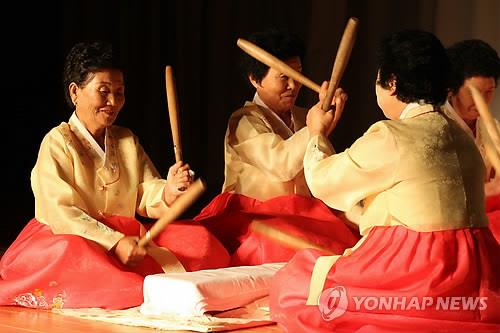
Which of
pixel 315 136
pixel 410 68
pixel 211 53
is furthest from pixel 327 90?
pixel 211 53

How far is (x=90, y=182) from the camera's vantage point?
359cm

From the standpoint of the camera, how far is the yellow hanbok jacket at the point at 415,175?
106 inches

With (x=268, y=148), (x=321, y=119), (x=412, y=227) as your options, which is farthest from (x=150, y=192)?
(x=412, y=227)

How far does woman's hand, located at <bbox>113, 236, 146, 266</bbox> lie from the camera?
342 centimetres

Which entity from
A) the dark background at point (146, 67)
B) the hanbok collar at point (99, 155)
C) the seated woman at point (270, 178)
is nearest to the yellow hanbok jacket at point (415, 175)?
the seated woman at point (270, 178)

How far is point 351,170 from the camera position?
2764 millimetres

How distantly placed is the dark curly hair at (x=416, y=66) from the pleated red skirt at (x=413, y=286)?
0.35 meters

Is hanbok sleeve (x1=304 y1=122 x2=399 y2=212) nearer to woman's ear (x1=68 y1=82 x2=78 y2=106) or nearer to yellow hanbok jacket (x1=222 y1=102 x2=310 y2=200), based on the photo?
yellow hanbok jacket (x1=222 y1=102 x2=310 y2=200)

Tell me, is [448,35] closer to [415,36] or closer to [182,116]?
[182,116]

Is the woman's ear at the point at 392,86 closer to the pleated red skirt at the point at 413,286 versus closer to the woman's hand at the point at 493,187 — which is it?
the pleated red skirt at the point at 413,286

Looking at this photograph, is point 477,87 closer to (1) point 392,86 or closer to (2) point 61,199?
(1) point 392,86

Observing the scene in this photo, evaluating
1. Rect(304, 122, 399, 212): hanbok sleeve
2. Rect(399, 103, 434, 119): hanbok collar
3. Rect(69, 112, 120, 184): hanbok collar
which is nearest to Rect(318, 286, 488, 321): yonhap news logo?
Rect(304, 122, 399, 212): hanbok sleeve

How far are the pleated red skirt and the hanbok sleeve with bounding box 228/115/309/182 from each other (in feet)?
3.20

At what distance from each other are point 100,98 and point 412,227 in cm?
132
